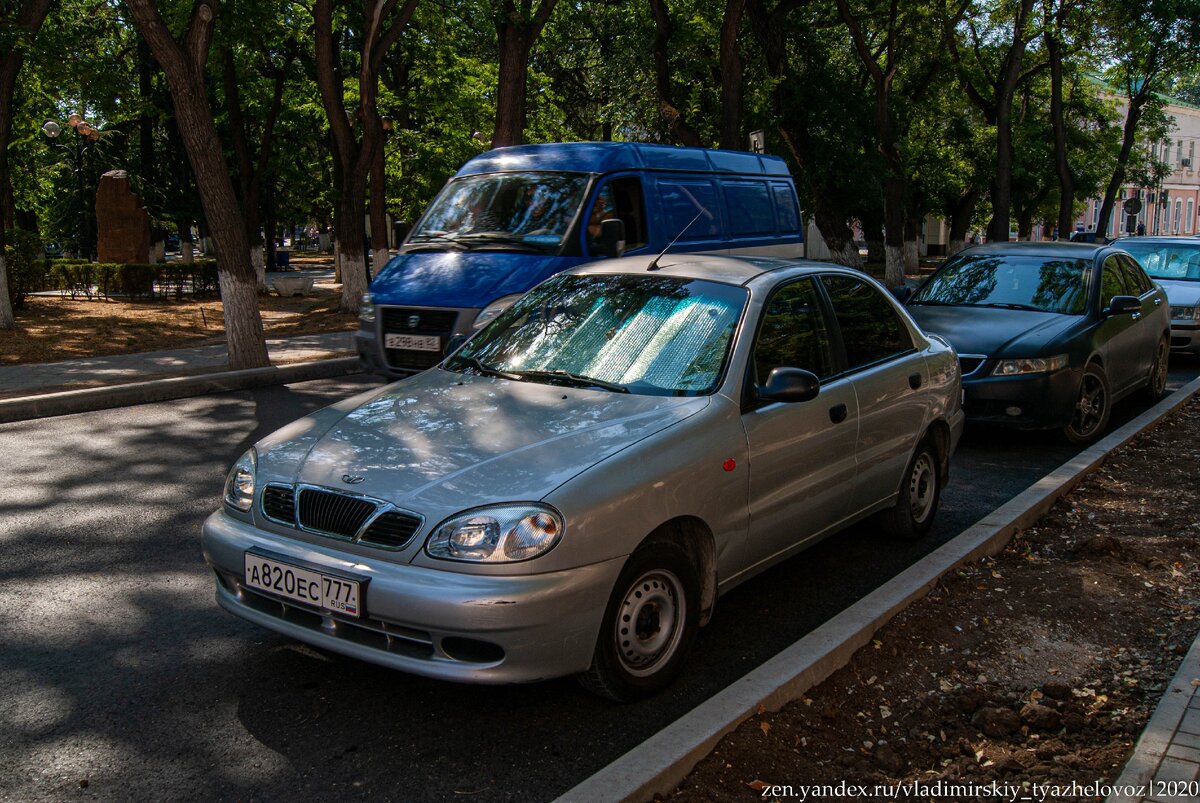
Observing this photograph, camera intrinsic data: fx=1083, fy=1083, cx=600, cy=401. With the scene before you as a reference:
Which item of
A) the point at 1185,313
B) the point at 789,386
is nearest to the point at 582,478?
the point at 789,386

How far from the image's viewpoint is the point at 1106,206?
3550cm

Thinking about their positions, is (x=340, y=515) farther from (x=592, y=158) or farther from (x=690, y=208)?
(x=690, y=208)

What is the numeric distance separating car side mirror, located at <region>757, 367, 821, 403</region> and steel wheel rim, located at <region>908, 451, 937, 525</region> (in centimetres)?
170

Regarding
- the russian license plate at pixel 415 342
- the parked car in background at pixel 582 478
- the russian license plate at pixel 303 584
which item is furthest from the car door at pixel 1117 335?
the russian license plate at pixel 303 584

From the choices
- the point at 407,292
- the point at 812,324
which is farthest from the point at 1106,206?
the point at 812,324

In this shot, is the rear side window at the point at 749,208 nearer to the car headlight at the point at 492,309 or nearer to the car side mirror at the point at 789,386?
the car headlight at the point at 492,309

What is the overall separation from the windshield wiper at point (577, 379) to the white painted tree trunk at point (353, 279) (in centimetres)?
1488

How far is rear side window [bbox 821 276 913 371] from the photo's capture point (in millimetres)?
5457

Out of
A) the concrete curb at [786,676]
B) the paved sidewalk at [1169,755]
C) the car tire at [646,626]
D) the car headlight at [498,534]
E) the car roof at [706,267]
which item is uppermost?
the car roof at [706,267]

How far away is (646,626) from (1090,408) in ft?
20.7

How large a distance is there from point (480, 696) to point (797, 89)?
950 inches

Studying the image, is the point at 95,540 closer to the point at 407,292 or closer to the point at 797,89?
the point at 407,292

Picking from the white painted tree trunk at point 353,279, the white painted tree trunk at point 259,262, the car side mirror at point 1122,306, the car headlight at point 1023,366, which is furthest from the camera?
the white painted tree trunk at point 259,262

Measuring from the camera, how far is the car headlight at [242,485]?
4.12 meters
